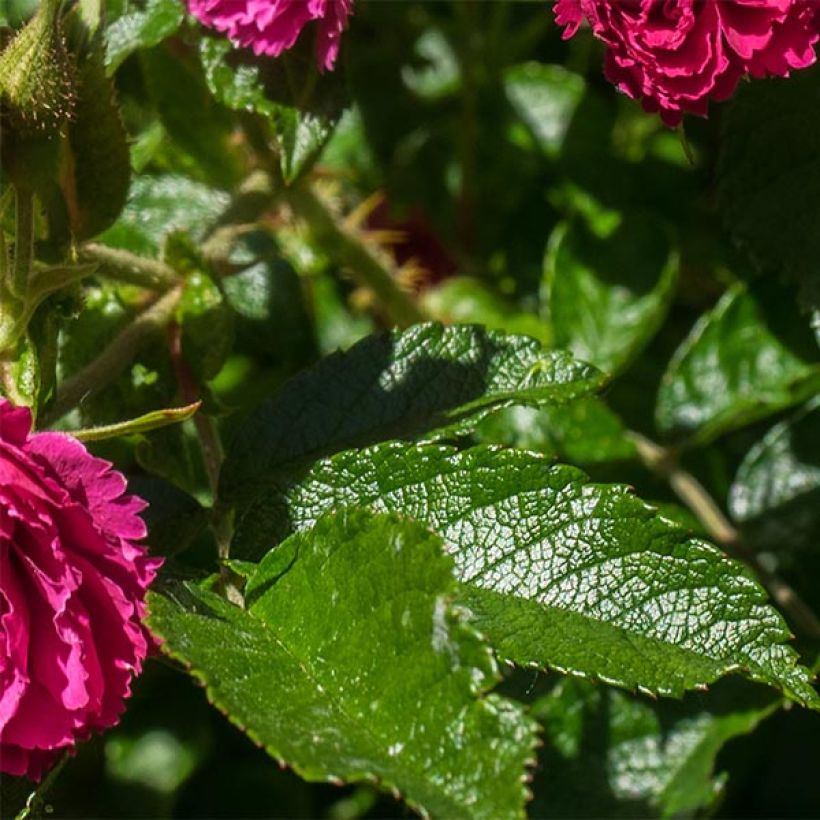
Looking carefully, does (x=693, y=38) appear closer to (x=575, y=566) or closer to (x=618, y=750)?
(x=575, y=566)

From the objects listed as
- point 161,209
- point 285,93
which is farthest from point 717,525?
point 161,209

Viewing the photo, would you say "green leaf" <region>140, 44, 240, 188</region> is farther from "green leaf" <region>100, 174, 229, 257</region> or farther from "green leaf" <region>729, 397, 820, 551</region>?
"green leaf" <region>729, 397, 820, 551</region>

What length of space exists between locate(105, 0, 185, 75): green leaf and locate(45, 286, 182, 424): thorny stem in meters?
0.21

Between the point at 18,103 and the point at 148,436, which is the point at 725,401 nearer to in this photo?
the point at 148,436

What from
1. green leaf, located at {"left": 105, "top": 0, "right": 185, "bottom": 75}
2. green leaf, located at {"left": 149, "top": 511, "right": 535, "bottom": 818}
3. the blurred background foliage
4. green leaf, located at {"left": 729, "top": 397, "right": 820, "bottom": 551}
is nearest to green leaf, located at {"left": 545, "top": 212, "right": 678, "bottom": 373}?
the blurred background foliage

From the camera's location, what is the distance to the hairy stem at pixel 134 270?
1.26 metres

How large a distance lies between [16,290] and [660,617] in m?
0.48

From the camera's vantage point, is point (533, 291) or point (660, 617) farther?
point (533, 291)

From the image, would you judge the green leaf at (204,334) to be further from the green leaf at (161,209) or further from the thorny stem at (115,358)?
the green leaf at (161,209)

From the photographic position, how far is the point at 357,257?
166 cm

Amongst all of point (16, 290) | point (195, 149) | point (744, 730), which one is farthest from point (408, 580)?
point (195, 149)

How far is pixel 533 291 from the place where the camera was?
1.77m

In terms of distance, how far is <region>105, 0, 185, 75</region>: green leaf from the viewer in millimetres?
1243

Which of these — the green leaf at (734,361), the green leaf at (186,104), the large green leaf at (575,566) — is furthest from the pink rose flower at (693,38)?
the green leaf at (186,104)
